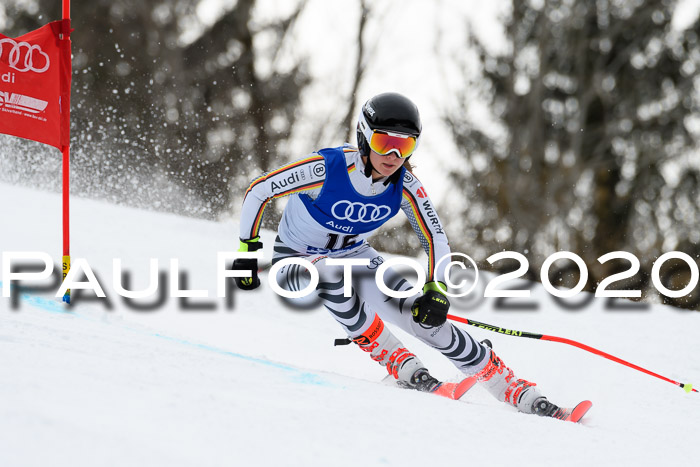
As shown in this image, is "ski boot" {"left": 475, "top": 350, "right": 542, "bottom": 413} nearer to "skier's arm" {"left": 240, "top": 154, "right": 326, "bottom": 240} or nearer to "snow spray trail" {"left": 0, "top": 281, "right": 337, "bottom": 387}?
"snow spray trail" {"left": 0, "top": 281, "right": 337, "bottom": 387}

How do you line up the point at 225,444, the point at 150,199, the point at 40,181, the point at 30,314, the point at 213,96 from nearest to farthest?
the point at 225,444, the point at 30,314, the point at 40,181, the point at 150,199, the point at 213,96

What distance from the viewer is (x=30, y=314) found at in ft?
10.6

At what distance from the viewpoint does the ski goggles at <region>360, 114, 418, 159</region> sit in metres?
3.34

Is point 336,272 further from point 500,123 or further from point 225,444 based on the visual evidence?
point 500,123

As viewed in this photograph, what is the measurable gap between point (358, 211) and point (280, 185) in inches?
16.0

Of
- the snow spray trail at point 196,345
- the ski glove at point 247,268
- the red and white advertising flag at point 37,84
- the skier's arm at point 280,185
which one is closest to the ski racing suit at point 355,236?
the skier's arm at point 280,185

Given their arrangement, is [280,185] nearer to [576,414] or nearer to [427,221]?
[427,221]

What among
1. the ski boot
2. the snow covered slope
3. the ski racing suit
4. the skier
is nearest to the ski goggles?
the skier

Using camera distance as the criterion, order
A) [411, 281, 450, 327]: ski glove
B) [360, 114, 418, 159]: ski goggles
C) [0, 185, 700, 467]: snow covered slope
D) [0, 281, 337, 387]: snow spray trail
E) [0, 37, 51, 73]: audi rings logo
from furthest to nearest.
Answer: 1. [0, 37, 51, 73]: audi rings logo
2. [411, 281, 450, 327]: ski glove
3. [360, 114, 418, 159]: ski goggles
4. [0, 281, 337, 387]: snow spray trail
5. [0, 185, 700, 467]: snow covered slope

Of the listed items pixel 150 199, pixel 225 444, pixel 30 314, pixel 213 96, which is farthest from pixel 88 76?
pixel 225 444

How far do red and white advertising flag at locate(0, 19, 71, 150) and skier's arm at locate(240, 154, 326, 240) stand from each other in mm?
1516

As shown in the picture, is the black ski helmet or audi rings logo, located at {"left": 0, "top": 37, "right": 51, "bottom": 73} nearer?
the black ski helmet

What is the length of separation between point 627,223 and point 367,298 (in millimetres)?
14829

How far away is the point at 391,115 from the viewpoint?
3350 millimetres
